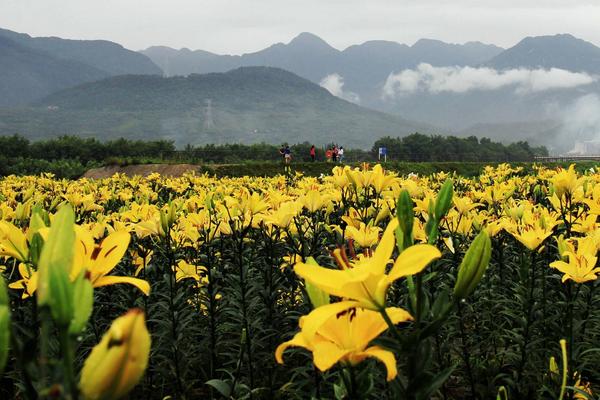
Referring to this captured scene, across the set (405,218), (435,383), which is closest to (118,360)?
(435,383)

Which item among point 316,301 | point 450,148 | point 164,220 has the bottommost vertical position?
point 164,220

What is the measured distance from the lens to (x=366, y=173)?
280 cm

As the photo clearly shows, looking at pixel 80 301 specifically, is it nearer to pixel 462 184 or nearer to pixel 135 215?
pixel 135 215

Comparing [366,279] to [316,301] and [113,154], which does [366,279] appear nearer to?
[316,301]

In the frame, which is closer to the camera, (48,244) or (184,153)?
(48,244)

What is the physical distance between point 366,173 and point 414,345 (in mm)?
1874

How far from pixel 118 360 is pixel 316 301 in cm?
53

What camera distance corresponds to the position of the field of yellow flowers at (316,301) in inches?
32.3

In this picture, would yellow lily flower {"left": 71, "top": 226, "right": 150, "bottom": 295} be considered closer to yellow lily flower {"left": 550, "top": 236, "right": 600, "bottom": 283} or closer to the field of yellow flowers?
the field of yellow flowers

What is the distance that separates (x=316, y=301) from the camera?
3.64ft

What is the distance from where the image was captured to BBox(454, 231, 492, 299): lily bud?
1065 mm

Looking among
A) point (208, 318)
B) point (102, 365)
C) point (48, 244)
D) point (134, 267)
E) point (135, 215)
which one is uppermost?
→ point (48, 244)

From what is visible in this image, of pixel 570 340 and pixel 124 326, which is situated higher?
pixel 124 326

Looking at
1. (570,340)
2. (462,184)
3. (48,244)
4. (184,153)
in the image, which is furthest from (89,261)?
(184,153)
